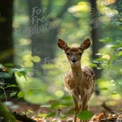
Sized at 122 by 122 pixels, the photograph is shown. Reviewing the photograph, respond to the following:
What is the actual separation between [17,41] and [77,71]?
6.25 metres

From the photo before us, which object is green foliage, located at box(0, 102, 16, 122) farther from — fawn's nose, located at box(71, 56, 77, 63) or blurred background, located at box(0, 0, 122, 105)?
blurred background, located at box(0, 0, 122, 105)

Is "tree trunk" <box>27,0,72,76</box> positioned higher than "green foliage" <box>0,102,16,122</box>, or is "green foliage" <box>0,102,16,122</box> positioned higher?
"green foliage" <box>0,102,16,122</box>

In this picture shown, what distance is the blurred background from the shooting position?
8.68 m

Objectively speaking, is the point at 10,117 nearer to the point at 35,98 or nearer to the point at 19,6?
the point at 35,98

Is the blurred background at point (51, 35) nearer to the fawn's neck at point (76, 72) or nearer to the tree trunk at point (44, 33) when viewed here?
the tree trunk at point (44, 33)

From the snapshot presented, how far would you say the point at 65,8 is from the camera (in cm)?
1241

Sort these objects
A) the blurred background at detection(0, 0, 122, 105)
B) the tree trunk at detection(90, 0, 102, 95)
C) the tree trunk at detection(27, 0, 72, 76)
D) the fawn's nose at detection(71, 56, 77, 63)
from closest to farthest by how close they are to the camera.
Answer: the fawn's nose at detection(71, 56, 77, 63) → the blurred background at detection(0, 0, 122, 105) → the tree trunk at detection(90, 0, 102, 95) → the tree trunk at detection(27, 0, 72, 76)

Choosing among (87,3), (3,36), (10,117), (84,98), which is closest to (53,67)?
(87,3)

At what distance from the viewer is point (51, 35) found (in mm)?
12586

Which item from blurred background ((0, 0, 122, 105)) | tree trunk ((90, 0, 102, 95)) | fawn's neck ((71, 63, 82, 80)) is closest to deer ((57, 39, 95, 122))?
fawn's neck ((71, 63, 82, 80))

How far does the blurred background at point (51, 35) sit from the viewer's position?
28.5 feet

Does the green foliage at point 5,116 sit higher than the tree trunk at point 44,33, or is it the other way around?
the green foliage at point 5,116

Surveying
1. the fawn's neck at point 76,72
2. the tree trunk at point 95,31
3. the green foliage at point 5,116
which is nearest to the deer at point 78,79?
the fawn's neck at point 76,72

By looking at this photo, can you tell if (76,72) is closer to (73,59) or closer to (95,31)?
(73,59)
